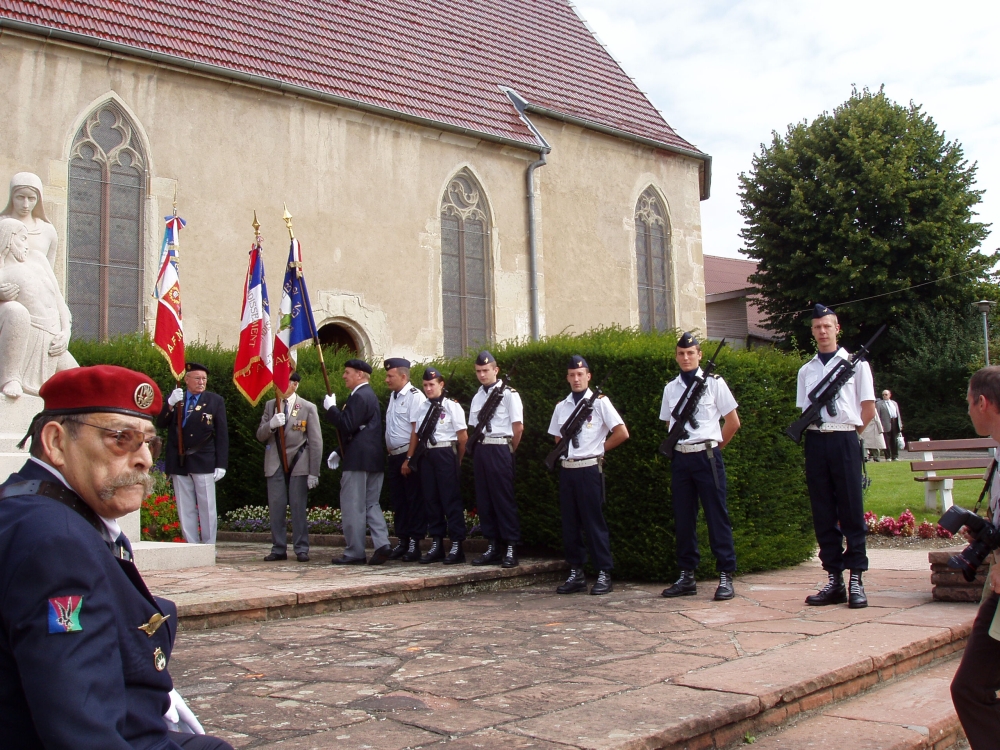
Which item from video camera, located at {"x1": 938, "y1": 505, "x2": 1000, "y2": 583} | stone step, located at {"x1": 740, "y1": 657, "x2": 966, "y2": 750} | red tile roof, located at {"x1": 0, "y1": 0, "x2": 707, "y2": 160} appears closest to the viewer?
video camera, located at {"x1": 938, "y1": 505, "x2": 1000, "y2": 583}

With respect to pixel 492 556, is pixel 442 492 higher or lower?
higher

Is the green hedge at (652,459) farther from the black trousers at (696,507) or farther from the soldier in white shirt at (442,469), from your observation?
the soldier in white shirt at (442,469)

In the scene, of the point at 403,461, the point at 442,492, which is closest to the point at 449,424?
the point at 442,492

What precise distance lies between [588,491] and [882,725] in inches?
150

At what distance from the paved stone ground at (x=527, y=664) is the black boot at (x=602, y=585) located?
0.12 meters

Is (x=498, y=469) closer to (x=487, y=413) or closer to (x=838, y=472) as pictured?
(x=487, y=413)

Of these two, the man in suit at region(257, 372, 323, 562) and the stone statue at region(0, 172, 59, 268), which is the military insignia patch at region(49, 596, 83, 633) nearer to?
the stone statue at region(0, 172, 59, 268)

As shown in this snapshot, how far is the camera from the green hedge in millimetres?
8188

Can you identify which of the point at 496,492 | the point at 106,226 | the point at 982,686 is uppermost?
the point at 106,226

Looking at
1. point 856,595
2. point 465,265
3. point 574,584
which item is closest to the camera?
point 856,595

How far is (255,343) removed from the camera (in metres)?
10.5

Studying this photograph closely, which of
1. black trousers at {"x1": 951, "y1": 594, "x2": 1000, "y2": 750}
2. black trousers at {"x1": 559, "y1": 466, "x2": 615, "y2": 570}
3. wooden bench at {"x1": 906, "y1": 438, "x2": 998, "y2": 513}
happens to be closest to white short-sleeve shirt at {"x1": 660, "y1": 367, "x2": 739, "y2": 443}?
black trousers at {"x1": 559, "y1": 466, "x2": 615, "y2": 570}

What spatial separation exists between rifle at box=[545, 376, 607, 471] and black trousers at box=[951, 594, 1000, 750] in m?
4.57

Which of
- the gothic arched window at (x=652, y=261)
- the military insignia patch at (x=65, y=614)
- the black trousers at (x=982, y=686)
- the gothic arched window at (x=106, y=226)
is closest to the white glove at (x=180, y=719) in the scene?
the military insignia patch at (x=65, y=614)
